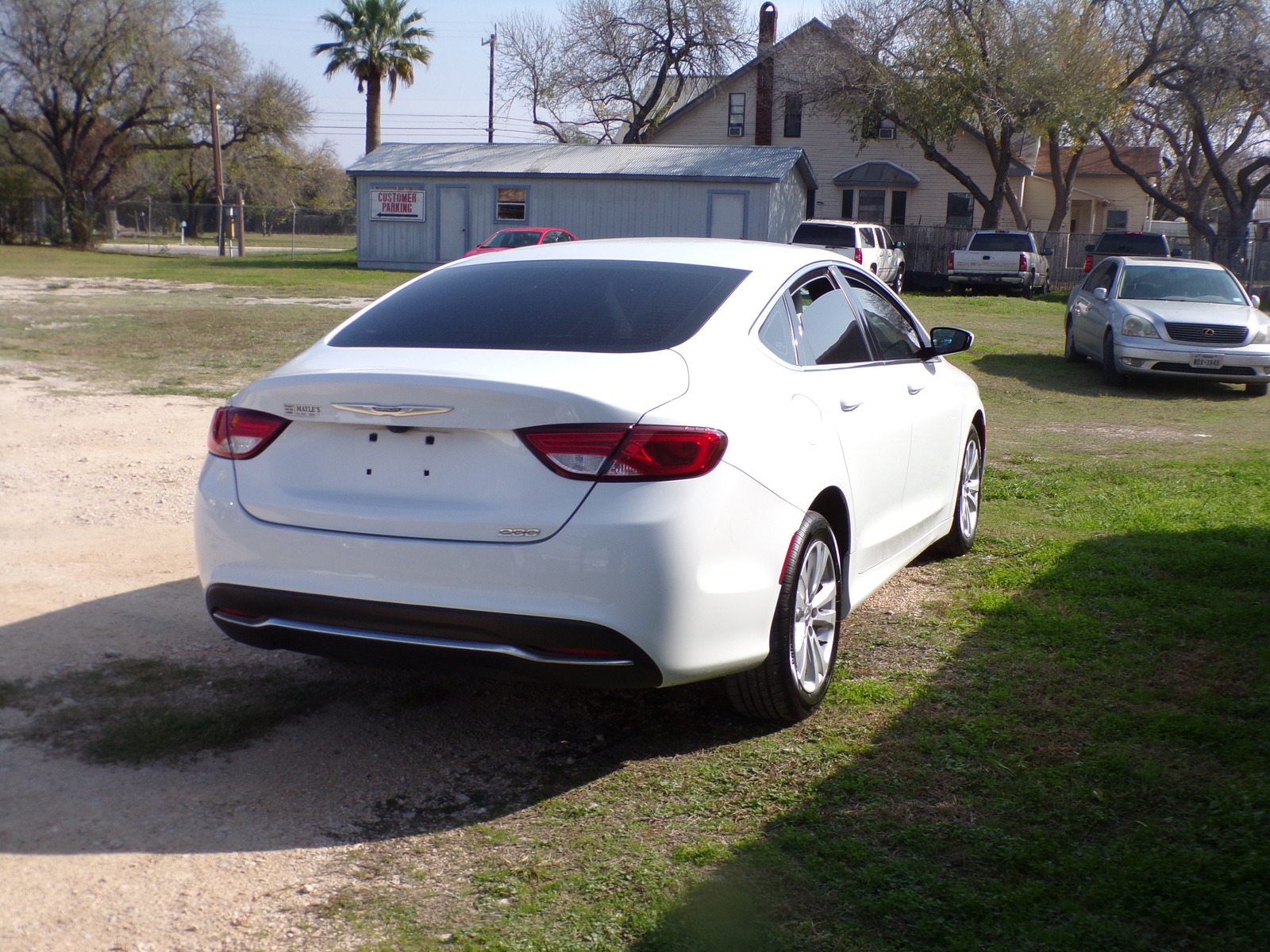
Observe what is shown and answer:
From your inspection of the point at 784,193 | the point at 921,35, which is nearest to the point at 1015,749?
the point at 784,193

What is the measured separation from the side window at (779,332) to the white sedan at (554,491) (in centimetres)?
1

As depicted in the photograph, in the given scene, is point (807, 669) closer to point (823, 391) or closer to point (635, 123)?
point (823, 391)

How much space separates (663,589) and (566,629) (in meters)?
0.29

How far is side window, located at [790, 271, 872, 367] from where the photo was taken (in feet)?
14.9

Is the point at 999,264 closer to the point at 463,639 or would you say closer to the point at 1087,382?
the point at 1087,382

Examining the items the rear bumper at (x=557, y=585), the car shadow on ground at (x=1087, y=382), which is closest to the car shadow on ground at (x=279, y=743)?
the rear bumper at (x=557, y=585)

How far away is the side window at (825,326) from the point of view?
454cm

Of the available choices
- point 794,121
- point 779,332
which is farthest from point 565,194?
point 779,332

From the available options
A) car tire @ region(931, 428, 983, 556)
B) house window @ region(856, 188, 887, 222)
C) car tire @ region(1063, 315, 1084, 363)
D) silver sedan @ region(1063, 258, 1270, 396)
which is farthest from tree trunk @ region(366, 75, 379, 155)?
car tire @ region(931, 428, 983, 556)

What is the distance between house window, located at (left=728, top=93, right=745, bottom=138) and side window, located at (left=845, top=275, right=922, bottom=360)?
4438 cm

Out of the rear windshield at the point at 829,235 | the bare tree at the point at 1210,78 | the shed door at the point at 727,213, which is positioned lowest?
the rear windshield at the point at 829,235

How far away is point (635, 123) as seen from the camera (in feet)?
165

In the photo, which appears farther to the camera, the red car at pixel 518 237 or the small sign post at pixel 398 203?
the small sign post at pixel 398 203

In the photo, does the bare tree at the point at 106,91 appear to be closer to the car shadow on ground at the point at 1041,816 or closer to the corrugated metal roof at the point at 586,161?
the corrugated metal roof at the point at 586,161
